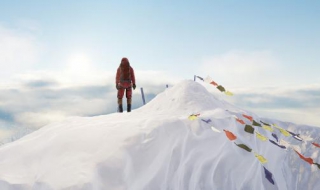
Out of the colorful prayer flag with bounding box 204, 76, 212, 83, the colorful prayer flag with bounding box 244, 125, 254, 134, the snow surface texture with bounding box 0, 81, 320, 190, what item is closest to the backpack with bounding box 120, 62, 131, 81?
the colorful prayer flag with bounding box 204, 76, 212, 83

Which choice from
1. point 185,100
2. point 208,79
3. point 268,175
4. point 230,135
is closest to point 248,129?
point 230,135

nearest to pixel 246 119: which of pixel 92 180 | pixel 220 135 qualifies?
pixel 220 135

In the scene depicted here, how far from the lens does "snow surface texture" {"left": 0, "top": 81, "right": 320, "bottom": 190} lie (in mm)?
4707

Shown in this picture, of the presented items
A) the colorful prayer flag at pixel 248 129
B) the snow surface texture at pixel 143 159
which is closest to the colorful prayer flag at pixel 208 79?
the snow surface texture at pixel 143 159

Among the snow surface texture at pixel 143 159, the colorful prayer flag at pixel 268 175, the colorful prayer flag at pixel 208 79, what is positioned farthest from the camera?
the colorful prayer flag at pixel 208 79

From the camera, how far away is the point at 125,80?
965 cm

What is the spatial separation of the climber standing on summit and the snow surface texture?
3075 millimetres

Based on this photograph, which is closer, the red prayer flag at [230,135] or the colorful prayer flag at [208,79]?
the red prayer flag at [230,135]

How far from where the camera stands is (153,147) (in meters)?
5.38

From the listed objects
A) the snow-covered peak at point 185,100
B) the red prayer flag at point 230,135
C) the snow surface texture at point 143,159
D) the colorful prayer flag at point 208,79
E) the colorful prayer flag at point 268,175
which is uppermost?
the colorful prayer flag at point 208,79

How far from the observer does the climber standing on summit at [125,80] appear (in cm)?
965

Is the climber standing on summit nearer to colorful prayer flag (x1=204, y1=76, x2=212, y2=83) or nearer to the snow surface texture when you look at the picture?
colorful prayer flag (x1=204, y1=76, x2=212, y2=83)

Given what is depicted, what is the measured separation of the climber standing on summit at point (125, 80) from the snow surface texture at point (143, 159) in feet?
10.1

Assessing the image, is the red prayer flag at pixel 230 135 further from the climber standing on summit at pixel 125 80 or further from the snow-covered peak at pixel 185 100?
the climber standing on summit at pixel 125 80
